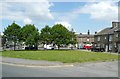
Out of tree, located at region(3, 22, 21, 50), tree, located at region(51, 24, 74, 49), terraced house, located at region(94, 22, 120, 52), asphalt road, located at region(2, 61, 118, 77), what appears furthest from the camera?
tree, located at region(51, 24, 74, 49)

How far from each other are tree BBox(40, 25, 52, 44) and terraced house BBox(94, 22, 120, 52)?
15.3 meters

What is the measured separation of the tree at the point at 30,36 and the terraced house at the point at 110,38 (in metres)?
19.6

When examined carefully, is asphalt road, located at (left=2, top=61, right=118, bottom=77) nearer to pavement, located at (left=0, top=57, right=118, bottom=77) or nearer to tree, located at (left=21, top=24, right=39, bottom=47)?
pavement, located at (left=0, top=57, right=118, bottom=77)

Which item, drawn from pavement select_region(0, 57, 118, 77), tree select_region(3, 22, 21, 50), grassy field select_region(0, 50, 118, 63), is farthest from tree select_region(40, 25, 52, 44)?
pavement select_region(0, 57, 118, 77)

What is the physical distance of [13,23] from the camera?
85938 mm

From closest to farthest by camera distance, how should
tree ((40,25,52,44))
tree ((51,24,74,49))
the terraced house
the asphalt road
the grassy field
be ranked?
the asphalt road < the grassy field < the terraced house < tree ((51,24,74,49)) < tree ((40,25,52,44))

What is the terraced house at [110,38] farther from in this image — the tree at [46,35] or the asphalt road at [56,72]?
the asphalt road at [56,72]

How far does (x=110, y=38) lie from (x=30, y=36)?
2450 centimetres

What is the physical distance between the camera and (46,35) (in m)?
86.5

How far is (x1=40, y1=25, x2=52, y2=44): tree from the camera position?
86.3 m

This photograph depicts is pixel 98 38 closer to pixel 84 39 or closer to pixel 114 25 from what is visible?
pixel 114 25

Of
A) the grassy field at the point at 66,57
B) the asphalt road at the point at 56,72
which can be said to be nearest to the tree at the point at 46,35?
the grassy field at the point at 66,57

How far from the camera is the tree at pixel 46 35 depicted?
86312mm

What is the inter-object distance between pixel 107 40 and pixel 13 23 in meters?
29.8
